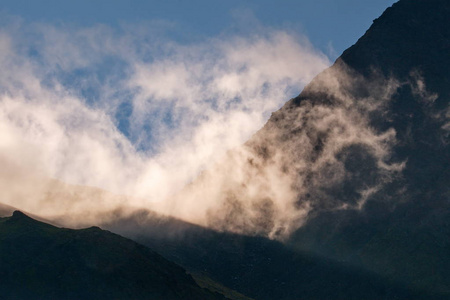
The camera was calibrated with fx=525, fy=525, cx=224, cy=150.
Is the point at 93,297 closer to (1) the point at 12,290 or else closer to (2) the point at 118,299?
(2) the point at 118,299

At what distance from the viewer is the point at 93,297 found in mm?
198000

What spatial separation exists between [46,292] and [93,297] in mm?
17788

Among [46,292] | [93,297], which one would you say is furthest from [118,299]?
[46,292]

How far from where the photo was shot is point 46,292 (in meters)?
198

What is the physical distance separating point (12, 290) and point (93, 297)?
99.0 feet

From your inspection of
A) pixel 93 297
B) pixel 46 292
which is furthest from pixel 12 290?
pixel 93 297

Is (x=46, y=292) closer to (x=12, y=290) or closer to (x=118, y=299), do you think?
(x=12, y=290)

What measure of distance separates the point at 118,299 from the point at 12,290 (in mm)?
39485

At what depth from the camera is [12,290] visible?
19662 centimetres

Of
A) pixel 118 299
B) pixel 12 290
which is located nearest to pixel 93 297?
pixel 118 299

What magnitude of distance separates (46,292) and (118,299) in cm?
2708

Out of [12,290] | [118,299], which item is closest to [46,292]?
[12,290]
